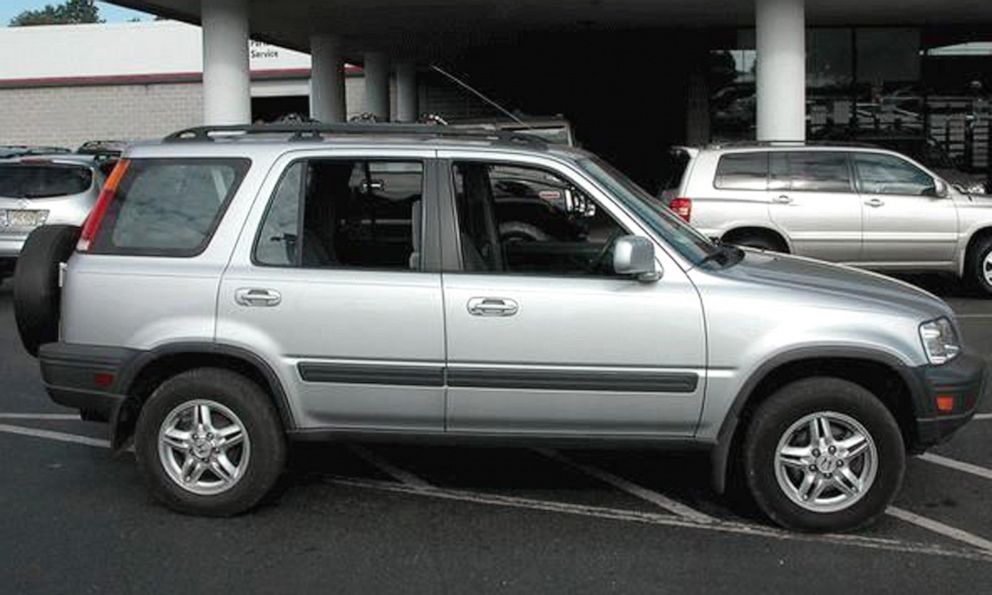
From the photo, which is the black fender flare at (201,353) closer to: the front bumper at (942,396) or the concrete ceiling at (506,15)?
the front bumper at (942,396)

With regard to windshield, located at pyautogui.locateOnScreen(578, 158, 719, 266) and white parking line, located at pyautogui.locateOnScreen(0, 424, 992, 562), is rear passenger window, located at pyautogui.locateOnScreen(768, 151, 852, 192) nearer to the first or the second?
windshield, located at pyautogui.locateOnScreen(578, 158, 719, 266)

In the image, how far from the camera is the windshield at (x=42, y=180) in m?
12.2

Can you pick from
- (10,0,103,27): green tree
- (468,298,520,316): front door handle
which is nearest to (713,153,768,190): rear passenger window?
(468,298,520,316): front door handle

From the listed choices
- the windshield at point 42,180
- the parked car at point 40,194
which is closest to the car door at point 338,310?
the parked car at point 40,194

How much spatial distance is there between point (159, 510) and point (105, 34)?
3684 centimetres

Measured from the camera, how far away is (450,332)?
4.72 metres

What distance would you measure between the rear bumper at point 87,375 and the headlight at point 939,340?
11.8ft

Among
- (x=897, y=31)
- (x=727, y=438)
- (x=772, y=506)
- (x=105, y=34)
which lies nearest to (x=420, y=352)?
(x=727, y=438)

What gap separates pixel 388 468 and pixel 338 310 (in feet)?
4.47

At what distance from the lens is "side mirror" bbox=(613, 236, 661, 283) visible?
4.54m

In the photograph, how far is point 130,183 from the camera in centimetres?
509

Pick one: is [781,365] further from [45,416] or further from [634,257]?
[45,416]

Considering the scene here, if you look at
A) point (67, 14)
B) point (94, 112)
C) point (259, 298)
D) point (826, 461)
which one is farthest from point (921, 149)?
point (67, 14)

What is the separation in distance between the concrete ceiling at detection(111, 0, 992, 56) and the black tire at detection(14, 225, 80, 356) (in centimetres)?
1096
